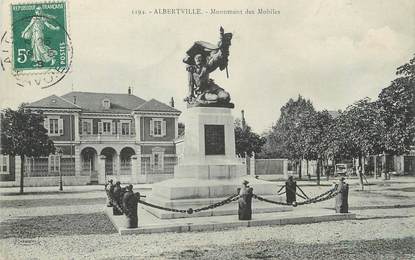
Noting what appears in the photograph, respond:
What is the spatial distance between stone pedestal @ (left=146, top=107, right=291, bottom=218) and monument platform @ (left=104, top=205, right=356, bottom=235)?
57 cm

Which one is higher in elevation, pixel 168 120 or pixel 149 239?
pixel 168 120

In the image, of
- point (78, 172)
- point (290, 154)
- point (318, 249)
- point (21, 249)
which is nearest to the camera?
point (318, 249)

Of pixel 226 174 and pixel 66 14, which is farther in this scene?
pixel 226 174

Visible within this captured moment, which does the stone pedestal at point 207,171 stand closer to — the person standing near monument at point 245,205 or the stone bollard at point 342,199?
the person standing near monument at point 245,205

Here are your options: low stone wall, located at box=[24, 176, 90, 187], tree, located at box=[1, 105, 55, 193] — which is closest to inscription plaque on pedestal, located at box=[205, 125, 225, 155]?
tree, located at box=[1, 105, 55, 193]

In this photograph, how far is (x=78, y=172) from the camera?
32656 millimetres

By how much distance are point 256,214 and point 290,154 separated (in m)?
30.2

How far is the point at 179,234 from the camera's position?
30.1 feet

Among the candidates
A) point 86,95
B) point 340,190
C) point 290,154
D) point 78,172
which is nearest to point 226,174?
point 340,190

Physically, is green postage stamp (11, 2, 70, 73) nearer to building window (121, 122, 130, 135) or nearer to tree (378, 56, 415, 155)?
tree (378, 56, 415, 155)

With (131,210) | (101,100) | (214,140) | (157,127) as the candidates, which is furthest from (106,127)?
(131,210)

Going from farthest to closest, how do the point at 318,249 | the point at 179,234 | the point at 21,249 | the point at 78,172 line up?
the point at 78,172 < the point at 179,234 < the point at 21,249 < the point at 318,249

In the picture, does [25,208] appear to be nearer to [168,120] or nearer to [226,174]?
[226,174]

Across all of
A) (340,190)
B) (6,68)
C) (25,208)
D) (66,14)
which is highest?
(66,14)
